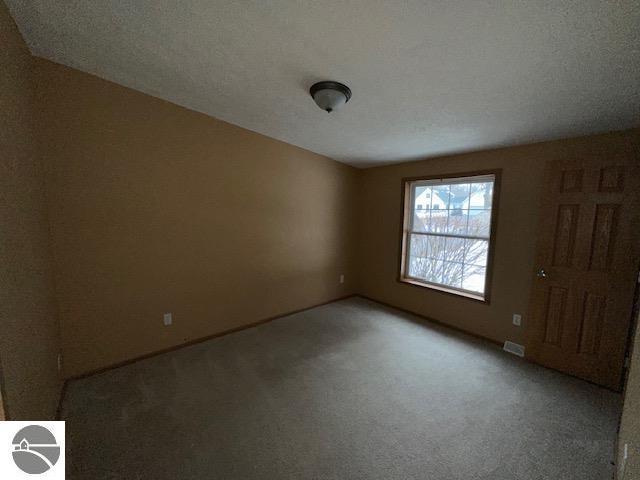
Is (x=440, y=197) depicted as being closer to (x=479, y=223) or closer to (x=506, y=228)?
(x=479, y=223)

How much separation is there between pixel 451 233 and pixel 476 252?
0.37 meters

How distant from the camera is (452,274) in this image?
128 inches

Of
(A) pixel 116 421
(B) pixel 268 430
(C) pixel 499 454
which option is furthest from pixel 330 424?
(A) pixel 116 421

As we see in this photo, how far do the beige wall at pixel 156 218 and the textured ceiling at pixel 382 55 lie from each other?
12.4 inches

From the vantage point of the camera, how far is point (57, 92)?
5.84ft

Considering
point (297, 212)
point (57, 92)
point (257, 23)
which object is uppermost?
point (257, 23)

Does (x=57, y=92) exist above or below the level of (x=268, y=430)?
above

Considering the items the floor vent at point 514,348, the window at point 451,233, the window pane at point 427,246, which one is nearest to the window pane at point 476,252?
the window at point 451,233

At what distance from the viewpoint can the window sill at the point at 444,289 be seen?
2873 millimetres

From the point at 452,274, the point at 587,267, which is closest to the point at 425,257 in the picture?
the point at 452,274

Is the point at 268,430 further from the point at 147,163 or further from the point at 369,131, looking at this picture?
the point at 369,131

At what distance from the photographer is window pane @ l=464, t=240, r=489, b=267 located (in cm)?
288

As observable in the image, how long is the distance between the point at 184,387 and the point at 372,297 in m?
2.95

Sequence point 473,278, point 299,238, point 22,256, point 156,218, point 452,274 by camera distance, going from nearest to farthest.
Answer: point 22,256
point 156,218
point 473,278
point 452,274
point 299,238
